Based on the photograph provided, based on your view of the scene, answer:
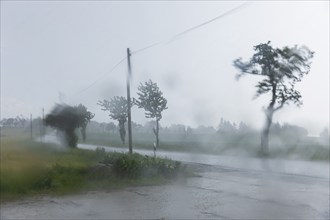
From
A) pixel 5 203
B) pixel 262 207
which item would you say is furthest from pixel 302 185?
pixel 5 203

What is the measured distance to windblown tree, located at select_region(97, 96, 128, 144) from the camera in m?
13.7

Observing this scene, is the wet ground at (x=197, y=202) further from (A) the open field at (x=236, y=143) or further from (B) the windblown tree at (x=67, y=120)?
(B) the windblown tree at (x=67, y=120)

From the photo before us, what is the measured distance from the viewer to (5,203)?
31.3ft

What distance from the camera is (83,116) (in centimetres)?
1255

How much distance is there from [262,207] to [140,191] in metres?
3.74

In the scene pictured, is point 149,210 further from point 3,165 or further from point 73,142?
point 73,142

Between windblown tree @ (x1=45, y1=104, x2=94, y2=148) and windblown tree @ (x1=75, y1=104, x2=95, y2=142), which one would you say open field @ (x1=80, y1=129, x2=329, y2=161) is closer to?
windblown tree @ (x1=75, y1=104, x2=95, y2=142)

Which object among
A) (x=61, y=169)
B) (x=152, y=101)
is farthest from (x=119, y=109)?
(x=61, y=169)

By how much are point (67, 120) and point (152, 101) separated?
3.11 meters

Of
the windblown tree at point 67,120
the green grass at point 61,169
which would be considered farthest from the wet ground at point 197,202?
the windblown tree at point 67,120

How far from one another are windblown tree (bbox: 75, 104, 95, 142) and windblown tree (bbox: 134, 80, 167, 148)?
197 cm

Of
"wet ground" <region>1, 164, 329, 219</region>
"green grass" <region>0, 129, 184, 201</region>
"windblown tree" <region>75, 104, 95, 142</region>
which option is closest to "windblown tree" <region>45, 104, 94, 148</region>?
"windblown tree" <region>75, 104, 95, 142</region>

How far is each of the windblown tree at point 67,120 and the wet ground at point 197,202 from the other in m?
1.98

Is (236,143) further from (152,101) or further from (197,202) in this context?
(152,101)
